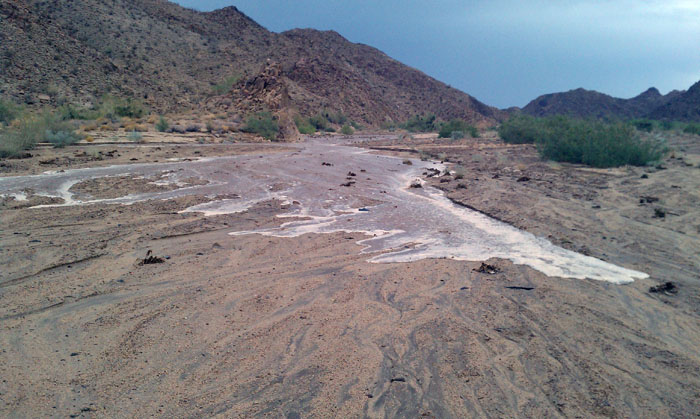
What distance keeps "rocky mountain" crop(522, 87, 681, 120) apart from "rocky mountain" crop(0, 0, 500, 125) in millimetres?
34672

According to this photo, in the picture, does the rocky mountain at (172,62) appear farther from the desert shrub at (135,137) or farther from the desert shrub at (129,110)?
the desert shrub at (135,137)

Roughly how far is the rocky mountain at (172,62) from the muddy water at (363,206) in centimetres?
2725

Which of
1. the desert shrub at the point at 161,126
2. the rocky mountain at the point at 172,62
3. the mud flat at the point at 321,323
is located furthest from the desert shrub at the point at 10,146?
the rocky mountain at the point at 172,62

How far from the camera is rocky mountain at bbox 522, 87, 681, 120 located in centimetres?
11475

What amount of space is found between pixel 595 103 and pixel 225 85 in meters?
109

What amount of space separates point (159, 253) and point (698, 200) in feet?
50.1

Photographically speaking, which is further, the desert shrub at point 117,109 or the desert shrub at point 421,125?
the desert shrub at point 421,125

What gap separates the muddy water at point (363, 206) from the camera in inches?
327

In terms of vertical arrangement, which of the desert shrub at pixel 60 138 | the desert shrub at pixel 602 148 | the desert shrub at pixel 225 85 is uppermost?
the desert shrub at pixel 225 85

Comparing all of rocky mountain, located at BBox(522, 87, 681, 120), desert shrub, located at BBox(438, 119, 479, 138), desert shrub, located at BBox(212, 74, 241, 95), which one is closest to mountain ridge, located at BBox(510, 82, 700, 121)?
rocky mountain, located at BBox(522, 87, 681, 120)

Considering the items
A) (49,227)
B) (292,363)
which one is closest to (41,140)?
(49,227)

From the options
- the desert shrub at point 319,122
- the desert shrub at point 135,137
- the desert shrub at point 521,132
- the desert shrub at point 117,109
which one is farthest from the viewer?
the desert shrub at point 319,122

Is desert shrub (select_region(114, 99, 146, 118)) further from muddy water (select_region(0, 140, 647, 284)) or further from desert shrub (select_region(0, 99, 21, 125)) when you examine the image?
muddy water (select_region(0, 140, 647, 284))

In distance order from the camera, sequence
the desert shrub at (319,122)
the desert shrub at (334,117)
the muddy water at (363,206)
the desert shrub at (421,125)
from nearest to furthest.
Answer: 1. the muddy water at (363,206)
2. the desert shrub at (319,122)
3. the desert shrub at (334,117)
4. the desert shrub at (421,125)
